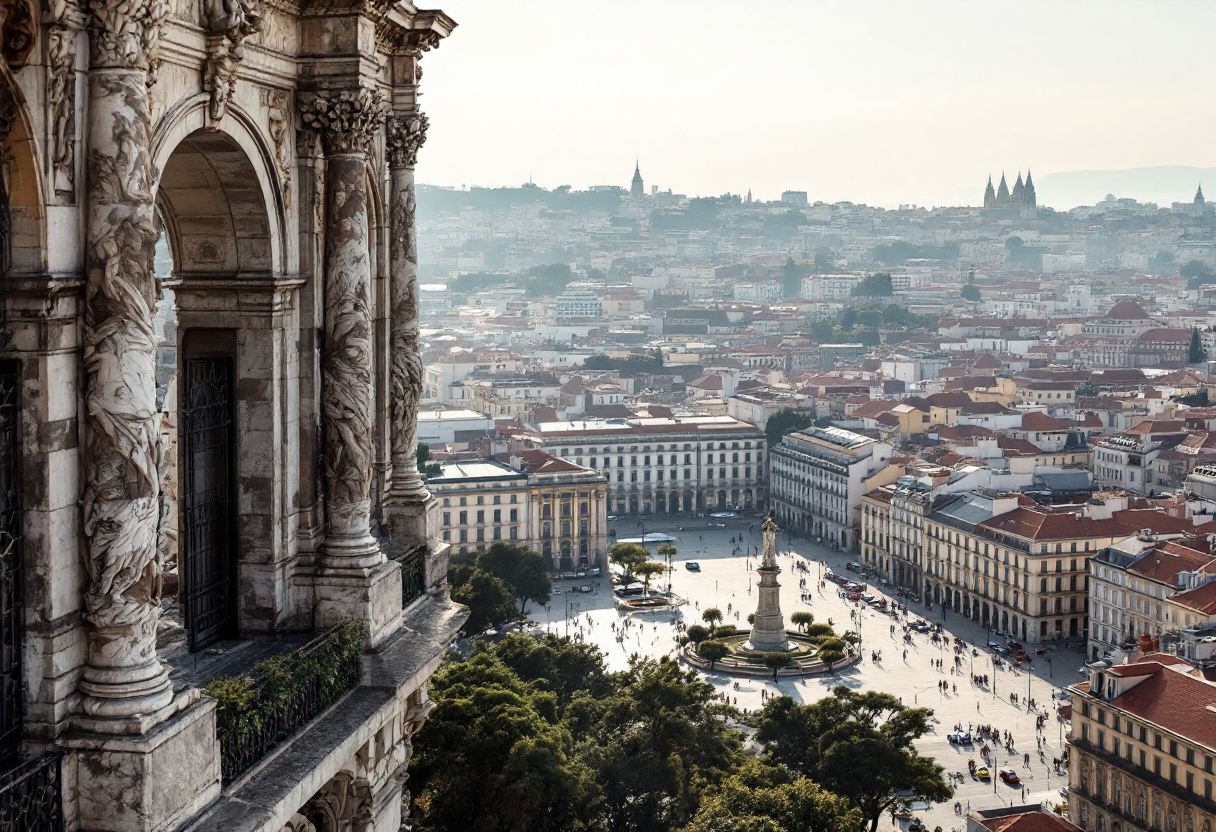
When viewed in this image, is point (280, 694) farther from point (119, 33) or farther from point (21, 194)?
point (119, 33)

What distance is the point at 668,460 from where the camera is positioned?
11181 centimetres

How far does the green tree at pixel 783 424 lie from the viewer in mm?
115938

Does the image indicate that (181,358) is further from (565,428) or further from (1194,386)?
(1194,386)

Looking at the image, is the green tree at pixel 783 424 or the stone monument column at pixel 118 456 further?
the green tree at pixel 783 424

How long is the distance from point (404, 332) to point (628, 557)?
69359 millimetres

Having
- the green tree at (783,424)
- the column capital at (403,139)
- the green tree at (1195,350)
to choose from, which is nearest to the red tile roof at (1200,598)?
the column capital at (403,139)

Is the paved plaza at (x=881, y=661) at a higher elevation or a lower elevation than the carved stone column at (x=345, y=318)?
lower

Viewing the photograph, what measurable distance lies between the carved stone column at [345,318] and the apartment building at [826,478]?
3345 inches

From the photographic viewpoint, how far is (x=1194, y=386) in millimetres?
130875

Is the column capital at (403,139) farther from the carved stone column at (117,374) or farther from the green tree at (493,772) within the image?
the green tree at (493,772)

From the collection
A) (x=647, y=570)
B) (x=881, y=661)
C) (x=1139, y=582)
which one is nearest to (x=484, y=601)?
(x=881, y=661)

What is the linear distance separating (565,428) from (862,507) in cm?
2467

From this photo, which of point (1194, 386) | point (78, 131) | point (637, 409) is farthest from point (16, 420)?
point (1194, 386)

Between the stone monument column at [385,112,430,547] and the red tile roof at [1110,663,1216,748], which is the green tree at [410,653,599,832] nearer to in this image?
the stone monument column at [385,112,430,547]
